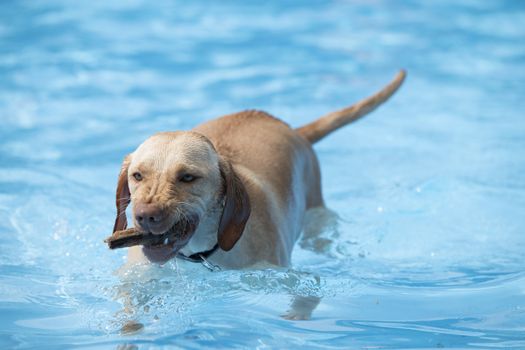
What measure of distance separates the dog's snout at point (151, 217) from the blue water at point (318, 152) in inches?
24.1

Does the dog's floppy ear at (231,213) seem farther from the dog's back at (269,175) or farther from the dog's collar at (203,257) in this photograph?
the dog's back at (269,175)

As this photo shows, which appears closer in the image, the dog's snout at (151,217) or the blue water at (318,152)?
the dog's snout at (151,217)

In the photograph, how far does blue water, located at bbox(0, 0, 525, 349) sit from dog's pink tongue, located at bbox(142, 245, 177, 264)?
40cm

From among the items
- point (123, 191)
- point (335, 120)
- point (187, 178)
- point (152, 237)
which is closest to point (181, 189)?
point (187, 178)

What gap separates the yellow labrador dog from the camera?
13.7ft

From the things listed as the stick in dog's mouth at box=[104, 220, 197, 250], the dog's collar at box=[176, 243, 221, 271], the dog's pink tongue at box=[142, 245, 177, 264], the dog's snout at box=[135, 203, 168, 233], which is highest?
the dog's snout at box=[135, 203, 168, 233]

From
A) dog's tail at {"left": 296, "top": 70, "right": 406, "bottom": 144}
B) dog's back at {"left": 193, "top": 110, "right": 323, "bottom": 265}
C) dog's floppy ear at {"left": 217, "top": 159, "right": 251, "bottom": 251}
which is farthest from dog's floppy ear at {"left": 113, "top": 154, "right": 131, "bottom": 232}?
dog's tail at {"left": 296, "top": 70, "right": 406, "bottom": 144}

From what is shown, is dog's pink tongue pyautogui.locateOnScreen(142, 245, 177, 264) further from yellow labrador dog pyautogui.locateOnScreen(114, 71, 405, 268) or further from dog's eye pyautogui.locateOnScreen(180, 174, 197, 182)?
dog's eye pyautogui.locateOnScreen(180, 174, 197, 182)

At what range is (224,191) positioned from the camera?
14.8 feet

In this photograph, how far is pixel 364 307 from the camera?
488 cm

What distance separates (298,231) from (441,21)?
7.61m

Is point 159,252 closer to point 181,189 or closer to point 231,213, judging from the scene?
point 181,189

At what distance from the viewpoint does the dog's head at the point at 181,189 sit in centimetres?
403

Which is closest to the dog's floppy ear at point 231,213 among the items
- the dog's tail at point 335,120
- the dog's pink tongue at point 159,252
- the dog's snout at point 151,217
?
the dog's pink tongue at point 159,252
